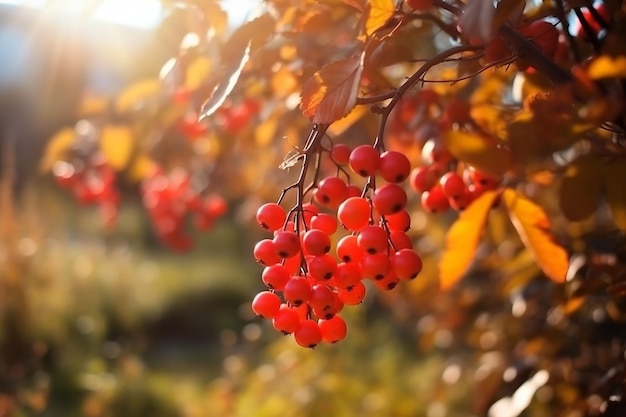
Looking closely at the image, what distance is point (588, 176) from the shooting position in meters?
0.77

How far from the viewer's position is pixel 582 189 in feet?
2.53

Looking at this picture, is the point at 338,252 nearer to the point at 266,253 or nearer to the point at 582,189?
the point at 266,253

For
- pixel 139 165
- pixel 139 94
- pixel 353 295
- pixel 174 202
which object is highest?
pixel 353 295

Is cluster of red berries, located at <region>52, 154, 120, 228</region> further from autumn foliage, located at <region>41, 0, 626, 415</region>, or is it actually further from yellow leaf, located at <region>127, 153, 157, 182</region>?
autumn foliage, located at <region>41, 0, 626, 415</region>

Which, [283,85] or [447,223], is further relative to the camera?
[447,223]

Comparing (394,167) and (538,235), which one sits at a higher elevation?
(394,167)

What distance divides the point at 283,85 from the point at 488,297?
3.11 feet

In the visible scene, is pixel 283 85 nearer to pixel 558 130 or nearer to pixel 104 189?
pixel 558 130

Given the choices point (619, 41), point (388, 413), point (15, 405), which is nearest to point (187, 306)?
point (15, 405)

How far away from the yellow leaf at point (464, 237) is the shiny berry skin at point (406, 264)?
0.25m

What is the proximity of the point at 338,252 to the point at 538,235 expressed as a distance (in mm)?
293

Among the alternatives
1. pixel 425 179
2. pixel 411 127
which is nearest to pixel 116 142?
pixel 411 127

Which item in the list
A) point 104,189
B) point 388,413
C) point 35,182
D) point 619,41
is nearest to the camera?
point 619,41

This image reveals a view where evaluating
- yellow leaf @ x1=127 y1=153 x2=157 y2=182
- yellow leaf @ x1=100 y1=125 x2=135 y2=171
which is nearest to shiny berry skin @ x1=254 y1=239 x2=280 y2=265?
yellow leaf @ x1=100 y1=125 x2=135 y2=171
